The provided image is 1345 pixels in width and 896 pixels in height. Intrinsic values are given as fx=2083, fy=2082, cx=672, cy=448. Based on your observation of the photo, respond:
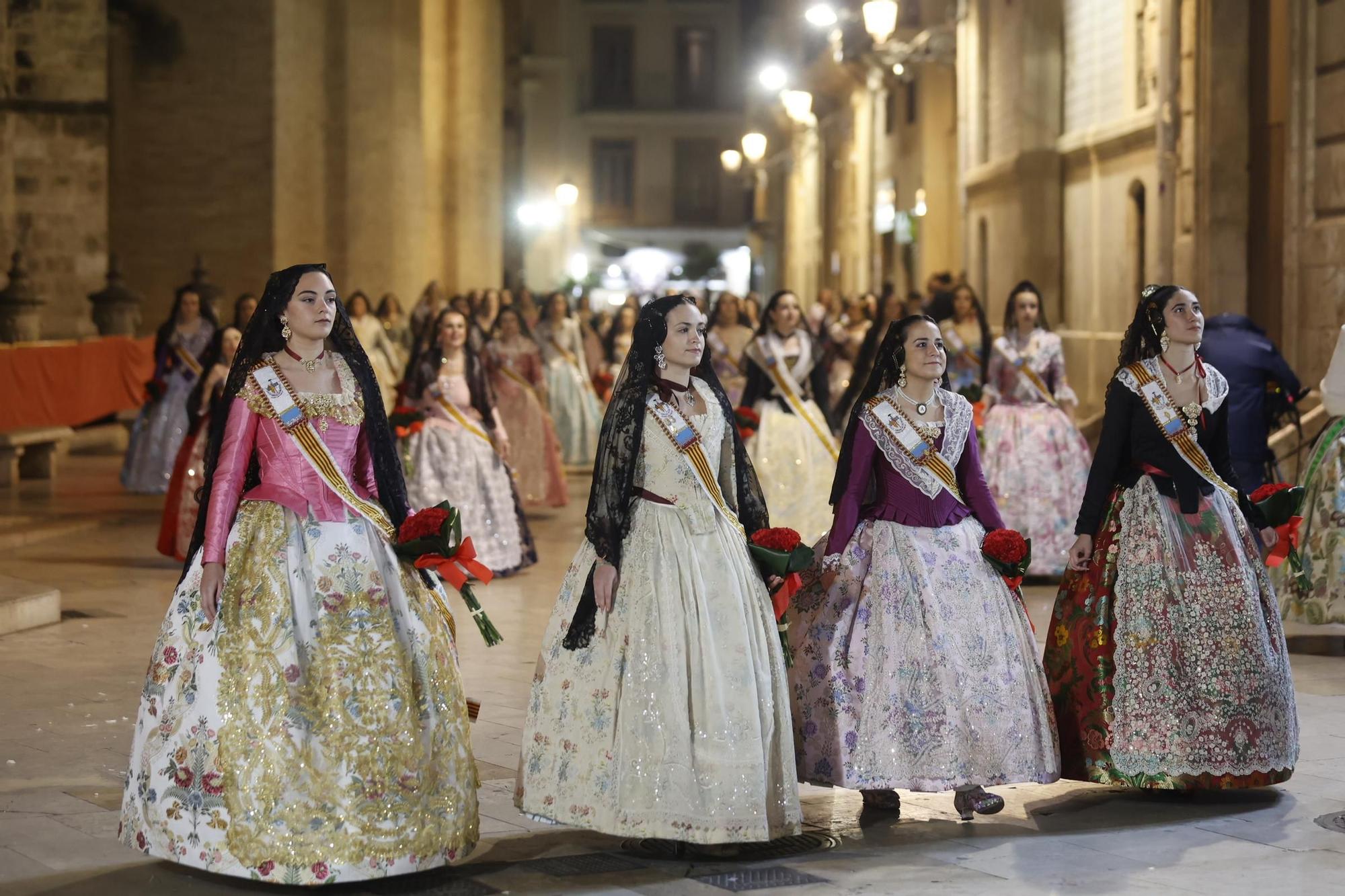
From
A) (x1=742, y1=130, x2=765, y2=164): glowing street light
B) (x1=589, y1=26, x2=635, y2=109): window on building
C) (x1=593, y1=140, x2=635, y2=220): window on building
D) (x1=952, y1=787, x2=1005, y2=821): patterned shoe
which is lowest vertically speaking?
(x1=952, y1=787, x2=1005, y2=821): patterned shoe

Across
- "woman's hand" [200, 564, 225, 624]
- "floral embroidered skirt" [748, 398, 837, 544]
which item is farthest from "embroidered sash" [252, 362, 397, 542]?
"floral embroidered skirt" [748, 398, 837, 544]

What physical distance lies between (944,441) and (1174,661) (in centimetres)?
108

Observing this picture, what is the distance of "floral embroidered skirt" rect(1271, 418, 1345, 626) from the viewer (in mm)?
10398

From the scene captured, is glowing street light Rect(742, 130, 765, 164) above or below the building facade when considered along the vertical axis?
below

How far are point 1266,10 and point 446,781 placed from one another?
1312 cm

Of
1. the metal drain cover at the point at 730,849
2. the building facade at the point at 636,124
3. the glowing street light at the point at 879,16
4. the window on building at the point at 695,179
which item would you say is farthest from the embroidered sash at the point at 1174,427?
the window on building at the point at 695,179

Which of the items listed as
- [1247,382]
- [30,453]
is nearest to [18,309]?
[30,453]

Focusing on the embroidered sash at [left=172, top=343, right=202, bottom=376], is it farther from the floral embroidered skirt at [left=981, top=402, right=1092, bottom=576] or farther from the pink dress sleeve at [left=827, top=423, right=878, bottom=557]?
the pink dress sleeve at [left=827, top=423, right=878, bottom=557]

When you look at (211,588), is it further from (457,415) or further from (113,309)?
(113,309)

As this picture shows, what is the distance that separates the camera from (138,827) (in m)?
5.97

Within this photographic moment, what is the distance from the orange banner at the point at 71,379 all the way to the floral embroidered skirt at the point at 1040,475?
33.3 ft

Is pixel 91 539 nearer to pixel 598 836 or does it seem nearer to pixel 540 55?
pixel 598 836

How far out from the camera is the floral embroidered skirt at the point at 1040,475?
43.1ft

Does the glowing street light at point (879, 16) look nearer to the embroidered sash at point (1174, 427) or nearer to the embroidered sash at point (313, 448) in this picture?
the embroidered sash at point (1174, 427)
